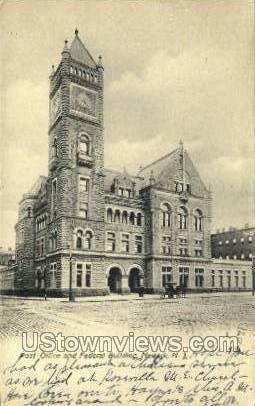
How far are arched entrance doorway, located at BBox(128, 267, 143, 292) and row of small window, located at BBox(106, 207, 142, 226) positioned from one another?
4091mm

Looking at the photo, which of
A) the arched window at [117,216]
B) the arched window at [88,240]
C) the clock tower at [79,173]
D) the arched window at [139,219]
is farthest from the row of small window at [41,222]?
the arched window at [139,219]

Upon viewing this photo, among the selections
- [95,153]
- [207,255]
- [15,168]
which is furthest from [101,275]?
[15,168]

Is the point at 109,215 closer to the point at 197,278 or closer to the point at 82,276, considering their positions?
the point at 82,276

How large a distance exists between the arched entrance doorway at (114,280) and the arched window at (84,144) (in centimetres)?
1123

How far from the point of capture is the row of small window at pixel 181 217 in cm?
3644

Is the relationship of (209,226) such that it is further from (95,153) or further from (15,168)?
(15,168)

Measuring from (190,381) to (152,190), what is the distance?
27.6m

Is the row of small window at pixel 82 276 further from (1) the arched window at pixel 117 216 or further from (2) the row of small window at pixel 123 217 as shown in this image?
(1) the arched window at pixel 117 216

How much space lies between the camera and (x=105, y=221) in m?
33.1

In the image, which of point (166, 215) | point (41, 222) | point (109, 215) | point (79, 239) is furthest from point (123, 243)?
point (41, 222)

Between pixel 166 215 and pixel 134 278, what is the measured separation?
6.22 meters

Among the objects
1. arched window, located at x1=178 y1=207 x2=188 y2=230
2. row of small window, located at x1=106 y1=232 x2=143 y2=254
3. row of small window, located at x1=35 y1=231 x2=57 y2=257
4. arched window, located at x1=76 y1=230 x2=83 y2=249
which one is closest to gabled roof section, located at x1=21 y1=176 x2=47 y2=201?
row of small window, located at x1=35 y1=231 x2=57 y2=257

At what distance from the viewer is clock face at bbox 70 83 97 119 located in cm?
2439

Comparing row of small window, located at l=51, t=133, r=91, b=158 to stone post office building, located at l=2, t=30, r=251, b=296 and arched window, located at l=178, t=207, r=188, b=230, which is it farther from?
arched window, located at l=178, t=207, r=188, b=230
